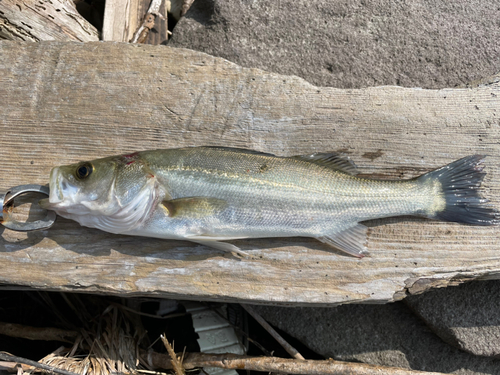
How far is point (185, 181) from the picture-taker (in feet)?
8.20

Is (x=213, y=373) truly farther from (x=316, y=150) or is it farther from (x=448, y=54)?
(x=448, y=54)

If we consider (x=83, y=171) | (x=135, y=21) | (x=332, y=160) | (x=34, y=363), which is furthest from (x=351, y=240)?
(x=135, y=21)

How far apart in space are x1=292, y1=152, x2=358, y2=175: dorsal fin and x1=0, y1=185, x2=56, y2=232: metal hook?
6.24ft

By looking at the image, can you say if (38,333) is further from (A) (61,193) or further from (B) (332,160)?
(B) (332,160)

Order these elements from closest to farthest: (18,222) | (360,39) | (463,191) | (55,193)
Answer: (55,193), (18,222), (463,191), (360,39)

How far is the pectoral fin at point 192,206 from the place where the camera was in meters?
2.49

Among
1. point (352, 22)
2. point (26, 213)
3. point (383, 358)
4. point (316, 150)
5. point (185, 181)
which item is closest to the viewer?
point (185, 181)

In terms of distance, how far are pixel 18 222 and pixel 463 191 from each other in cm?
332

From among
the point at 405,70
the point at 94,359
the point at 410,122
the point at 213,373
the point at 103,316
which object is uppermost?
the point at 405,70

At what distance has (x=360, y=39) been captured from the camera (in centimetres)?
359

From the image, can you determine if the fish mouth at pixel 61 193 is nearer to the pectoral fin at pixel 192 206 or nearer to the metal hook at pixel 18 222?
the metal hook at pixel 18 222

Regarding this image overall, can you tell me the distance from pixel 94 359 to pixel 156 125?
2.10 meters

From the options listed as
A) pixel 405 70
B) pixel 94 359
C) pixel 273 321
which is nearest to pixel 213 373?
pixel 273 321

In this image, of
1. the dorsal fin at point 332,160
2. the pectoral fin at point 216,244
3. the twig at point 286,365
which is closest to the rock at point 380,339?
the twig at point 286,365
